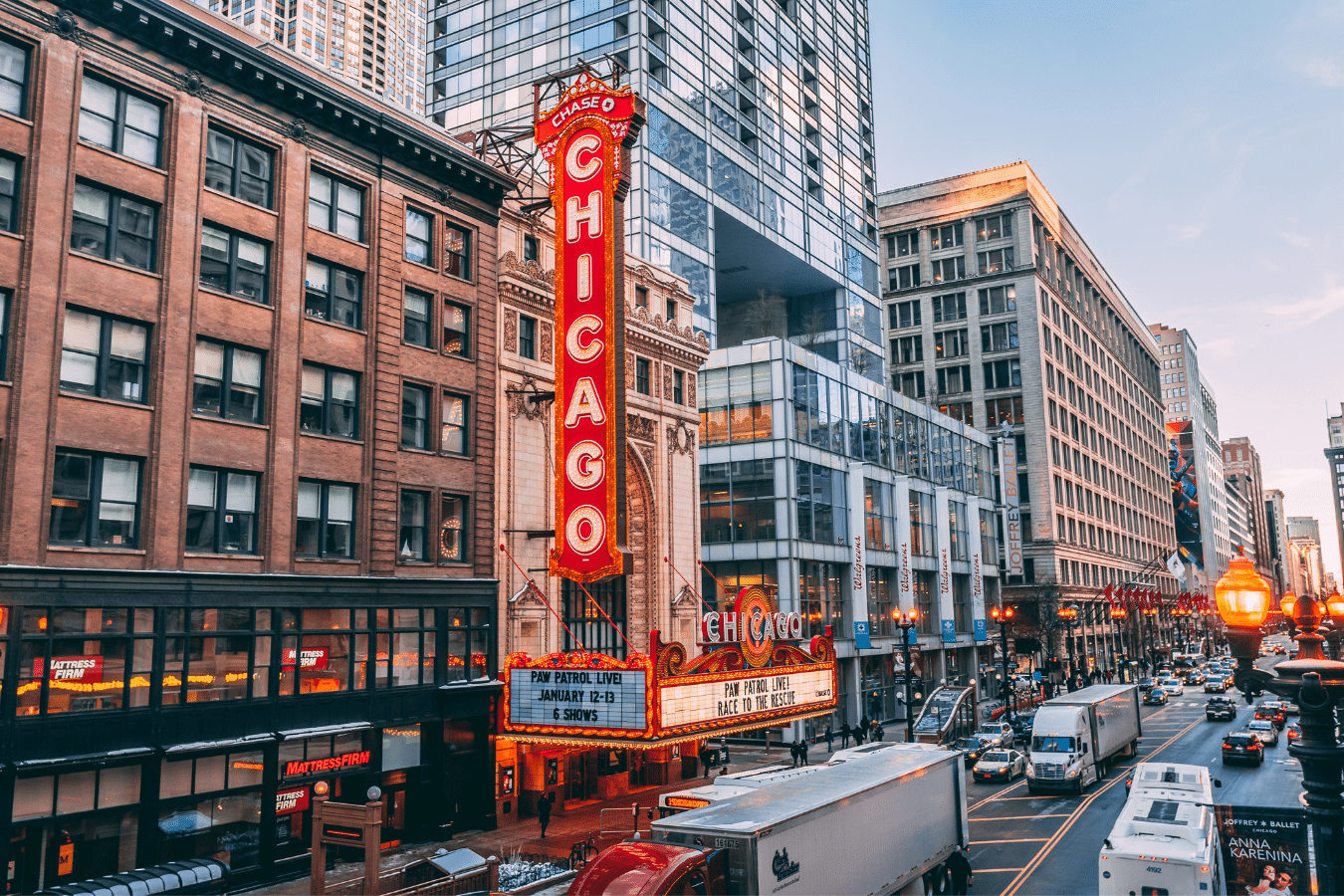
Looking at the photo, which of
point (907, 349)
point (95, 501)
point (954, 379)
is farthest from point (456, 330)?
point (907, 349)

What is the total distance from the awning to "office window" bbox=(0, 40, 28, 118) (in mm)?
18659

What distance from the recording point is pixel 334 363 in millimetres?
32500

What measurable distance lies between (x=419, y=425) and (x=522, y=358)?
5633 mm

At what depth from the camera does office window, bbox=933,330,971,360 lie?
4700 inches

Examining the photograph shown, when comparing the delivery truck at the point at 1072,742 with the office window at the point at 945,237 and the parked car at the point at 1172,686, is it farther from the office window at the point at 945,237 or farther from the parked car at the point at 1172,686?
the office window at the point at 945,237

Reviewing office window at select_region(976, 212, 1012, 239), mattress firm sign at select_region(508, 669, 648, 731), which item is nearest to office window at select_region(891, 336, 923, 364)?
office window at select_region(976, 212, 1012, 239)

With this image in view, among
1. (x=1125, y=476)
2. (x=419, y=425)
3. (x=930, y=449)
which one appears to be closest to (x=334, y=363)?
(x=419, y=425)

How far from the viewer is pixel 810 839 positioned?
64.3ft

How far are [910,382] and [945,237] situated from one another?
1874 centimetres

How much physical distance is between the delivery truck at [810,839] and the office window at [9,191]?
69.9 ft

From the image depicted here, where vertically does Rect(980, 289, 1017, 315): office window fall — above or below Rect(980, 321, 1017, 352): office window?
above

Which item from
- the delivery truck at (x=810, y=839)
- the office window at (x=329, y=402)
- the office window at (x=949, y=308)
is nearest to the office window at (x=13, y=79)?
the office window at (x=329, y=402)

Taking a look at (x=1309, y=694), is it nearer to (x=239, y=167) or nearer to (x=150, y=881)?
(x=150, y=881)

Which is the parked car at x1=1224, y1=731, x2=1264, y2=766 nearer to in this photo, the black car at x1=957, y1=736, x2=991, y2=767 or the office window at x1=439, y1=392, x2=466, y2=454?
the black car at x1=957, y1=736, x2=991, y2=767
